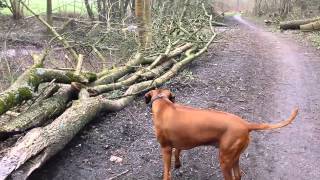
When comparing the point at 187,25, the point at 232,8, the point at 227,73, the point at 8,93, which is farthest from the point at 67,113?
the point at 232,8

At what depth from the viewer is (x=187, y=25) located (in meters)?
13.8

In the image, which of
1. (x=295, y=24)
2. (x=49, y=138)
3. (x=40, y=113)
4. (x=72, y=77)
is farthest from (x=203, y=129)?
(x=295, y=24)

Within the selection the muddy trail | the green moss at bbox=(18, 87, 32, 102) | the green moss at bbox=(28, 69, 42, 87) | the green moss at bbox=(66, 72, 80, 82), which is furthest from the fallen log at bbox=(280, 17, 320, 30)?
the green moss at bbox=(18, 87, 32, 102)

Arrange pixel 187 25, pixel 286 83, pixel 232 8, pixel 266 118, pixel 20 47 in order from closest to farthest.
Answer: pixel 266 118 < pixel 286 83 < pixel 187 25 < pixel 20 47 < pixel 232 8

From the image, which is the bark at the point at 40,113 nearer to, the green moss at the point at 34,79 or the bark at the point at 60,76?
the bark at the point at 60,76

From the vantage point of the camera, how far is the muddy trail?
533 cm

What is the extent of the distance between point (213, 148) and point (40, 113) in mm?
2529

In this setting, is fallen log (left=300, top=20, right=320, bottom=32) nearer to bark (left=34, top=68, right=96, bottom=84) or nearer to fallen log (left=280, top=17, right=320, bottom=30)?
fallen log (left=280, top=17, right=320, bottom=30)

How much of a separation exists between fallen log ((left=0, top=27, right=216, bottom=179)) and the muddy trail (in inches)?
8.8

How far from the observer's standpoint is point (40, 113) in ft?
20.0

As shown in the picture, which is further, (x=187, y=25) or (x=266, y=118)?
(x=187, y=25)

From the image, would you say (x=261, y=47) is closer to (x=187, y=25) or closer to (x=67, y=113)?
(x=187, y=25)

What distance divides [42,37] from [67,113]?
51.2ft

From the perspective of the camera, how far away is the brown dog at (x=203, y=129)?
13.9 ft
